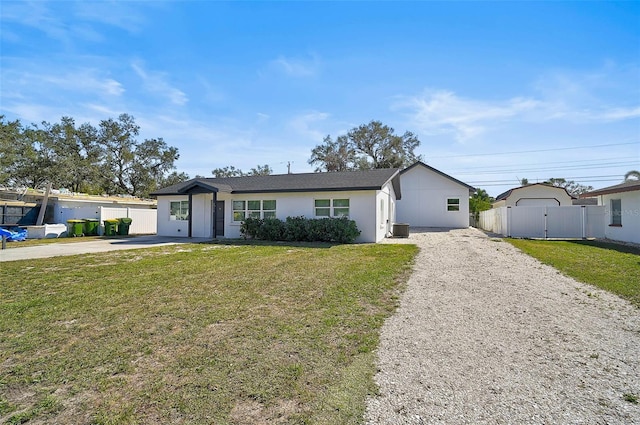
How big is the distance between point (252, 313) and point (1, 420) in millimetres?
2957

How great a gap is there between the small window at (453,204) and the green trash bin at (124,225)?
22.1 m

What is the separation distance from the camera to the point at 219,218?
61.9 feet

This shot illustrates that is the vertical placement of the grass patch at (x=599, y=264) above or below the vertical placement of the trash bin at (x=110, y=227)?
below

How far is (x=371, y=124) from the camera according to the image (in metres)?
43.2

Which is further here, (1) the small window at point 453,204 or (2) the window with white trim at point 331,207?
(1) the small window at point 453,204

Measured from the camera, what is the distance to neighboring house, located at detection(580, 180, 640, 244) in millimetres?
14633

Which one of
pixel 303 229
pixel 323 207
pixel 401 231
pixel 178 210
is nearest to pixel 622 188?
pixel 401 231

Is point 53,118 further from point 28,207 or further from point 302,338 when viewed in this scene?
point 302,338

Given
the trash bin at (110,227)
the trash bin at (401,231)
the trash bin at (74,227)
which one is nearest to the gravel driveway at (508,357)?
the trash bin at (401,231)

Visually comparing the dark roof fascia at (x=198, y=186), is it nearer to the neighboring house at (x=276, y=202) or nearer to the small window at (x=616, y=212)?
the neighboring house at (x=276, y=202)

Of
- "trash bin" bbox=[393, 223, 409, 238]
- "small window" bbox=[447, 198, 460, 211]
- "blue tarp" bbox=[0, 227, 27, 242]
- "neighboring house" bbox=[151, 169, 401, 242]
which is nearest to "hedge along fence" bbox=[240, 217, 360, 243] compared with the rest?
"neighboring house" bbox=[151, 169, 401, 242]

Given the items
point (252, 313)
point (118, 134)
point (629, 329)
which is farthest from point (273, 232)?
point (118, 134)

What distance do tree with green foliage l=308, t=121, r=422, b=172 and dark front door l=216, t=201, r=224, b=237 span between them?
26.2m

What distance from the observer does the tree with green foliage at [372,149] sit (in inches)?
1692
